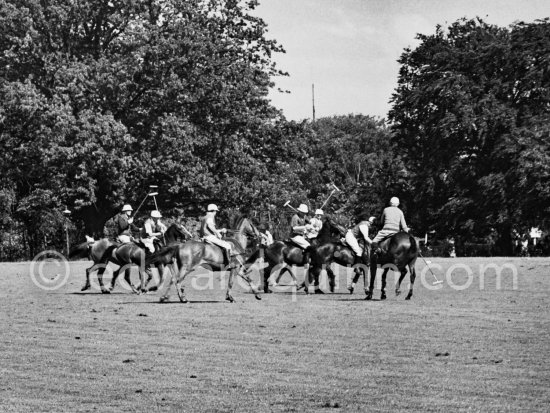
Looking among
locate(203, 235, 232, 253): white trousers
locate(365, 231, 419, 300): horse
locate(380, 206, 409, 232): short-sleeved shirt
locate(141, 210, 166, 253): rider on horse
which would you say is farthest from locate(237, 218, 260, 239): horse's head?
locate(380, 206, 409, 232): short-sleeved shirt

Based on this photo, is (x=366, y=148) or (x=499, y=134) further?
(x=366, y=148)

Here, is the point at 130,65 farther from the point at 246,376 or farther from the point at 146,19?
the point at 246,376

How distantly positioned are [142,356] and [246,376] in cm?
240

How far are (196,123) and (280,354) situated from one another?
137ft

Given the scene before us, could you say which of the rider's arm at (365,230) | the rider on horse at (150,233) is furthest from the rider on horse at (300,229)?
the rider on horse at (150,233)

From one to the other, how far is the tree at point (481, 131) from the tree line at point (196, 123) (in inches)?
4.1

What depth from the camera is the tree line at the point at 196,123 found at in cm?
5234

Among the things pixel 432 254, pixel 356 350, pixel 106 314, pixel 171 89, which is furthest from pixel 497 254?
pixel 356 350

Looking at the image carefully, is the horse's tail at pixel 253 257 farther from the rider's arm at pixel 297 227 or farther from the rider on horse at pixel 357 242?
the rider on horse at pixel 357 242

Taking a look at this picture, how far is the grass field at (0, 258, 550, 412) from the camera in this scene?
11195mm

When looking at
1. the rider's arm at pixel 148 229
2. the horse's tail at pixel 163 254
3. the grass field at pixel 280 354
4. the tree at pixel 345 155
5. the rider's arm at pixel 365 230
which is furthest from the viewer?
the tree at pixel 345 155

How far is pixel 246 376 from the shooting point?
12.9 metres

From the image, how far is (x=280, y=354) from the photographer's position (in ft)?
49.1

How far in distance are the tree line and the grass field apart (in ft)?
88.5
